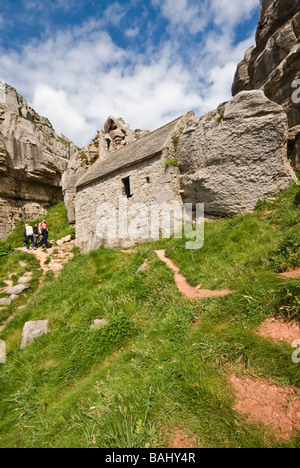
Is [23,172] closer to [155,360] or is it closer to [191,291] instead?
[191,291]

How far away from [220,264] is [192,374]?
375 centimetres

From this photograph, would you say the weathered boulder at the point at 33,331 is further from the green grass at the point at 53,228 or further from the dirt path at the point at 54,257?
the green grass at the point at 53,228

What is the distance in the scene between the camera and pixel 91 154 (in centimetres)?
2112

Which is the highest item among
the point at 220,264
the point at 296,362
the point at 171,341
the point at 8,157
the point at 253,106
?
the point at 8,157

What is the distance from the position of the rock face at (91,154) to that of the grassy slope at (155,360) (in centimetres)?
1517

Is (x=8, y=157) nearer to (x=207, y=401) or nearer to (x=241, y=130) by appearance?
(x=241, y=130)

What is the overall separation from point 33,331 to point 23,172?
19950 mm

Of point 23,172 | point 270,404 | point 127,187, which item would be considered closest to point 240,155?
point 127,187

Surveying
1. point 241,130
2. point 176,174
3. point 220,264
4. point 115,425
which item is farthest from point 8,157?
point 115,425

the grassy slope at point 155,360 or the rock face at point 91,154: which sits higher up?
the rock face at point 91,154

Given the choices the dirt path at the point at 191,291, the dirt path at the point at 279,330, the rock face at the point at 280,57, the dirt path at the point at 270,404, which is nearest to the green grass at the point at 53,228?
the dirt path at the point at 191,291

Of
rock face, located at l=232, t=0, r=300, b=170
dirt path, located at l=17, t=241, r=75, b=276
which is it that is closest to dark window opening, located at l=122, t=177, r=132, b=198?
dirt path, located at l=17, t=241, r=75, b=276

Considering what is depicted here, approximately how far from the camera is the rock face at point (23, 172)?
1970 centimetres

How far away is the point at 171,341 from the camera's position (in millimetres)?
3758
